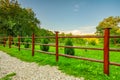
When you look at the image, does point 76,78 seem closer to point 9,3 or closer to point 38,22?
point 9,3

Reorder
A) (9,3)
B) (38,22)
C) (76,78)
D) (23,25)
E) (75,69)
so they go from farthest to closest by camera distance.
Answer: (38,22) → (9,3) → (23,25) → (75,69) → (76,78)

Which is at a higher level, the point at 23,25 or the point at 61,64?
the point at 23,25

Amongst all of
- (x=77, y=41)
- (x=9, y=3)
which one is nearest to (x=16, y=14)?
(x=9, y=3)

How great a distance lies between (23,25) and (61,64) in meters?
30.1

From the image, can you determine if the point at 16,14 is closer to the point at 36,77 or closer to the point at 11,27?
the point at 11,27

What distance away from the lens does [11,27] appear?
112ft

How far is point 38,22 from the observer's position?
48.9 meters

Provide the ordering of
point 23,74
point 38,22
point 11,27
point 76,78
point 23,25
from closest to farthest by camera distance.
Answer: point 76,78
point 23,74
point 11,27
point 23,25
point 38,22

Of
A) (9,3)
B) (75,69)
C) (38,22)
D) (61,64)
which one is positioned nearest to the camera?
(75,69)

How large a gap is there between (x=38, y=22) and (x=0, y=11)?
12.4 metres

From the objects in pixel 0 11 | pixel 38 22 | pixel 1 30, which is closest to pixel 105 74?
pixel 1 30

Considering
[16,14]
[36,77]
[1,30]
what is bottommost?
[36,77]

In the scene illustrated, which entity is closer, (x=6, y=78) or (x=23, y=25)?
(x=6, y=78)

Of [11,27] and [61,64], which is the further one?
[11,27]
